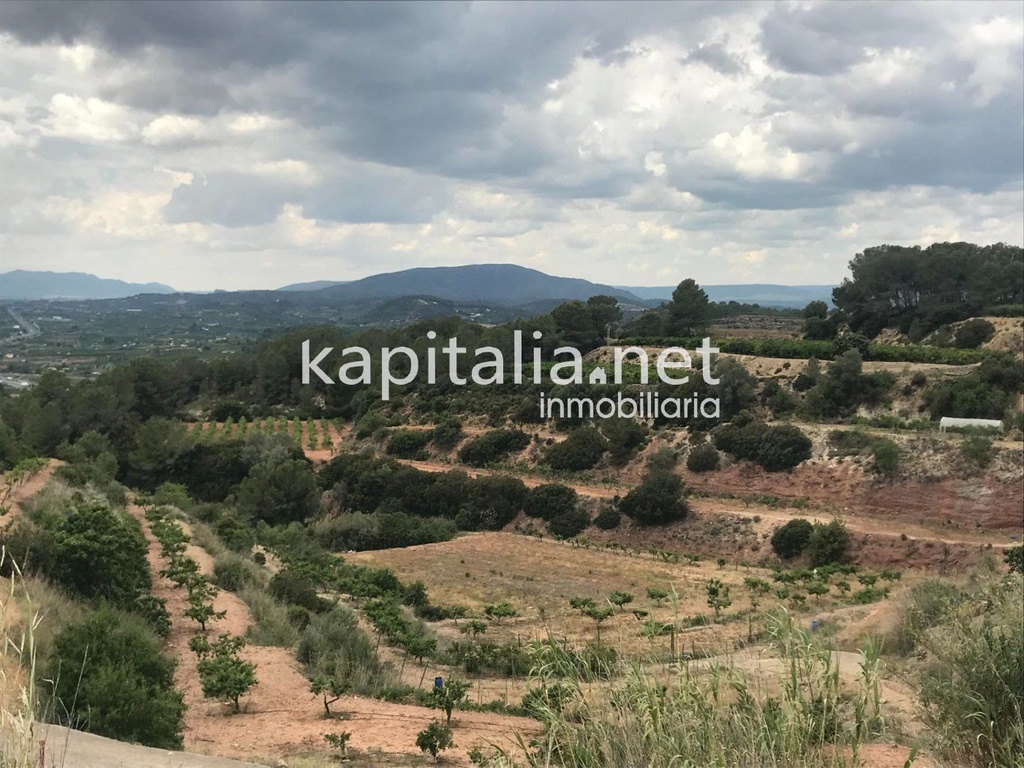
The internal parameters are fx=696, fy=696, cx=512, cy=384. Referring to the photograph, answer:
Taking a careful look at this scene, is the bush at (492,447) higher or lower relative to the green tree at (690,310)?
lower

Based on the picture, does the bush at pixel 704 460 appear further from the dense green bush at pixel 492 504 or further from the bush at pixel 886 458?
the dense green bush at pixel 492 504

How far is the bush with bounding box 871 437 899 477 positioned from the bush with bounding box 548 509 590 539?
37.6 ft

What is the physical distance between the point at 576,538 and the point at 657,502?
358 centimetres

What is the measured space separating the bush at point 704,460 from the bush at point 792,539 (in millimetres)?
7356

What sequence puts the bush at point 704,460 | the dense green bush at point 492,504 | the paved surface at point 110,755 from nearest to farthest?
the paved surface at point 110,755 → the dense green bush at point 492,504 → the bush at point 704,460

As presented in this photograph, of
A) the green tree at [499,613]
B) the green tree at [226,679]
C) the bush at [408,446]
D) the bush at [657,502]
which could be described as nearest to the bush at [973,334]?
the bush at [657,502]

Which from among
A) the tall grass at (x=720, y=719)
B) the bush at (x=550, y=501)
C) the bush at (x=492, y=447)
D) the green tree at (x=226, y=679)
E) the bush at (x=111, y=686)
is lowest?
A: the bush at (x=550, y=501)

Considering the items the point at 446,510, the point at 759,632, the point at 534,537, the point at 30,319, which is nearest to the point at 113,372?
the point at 446,510

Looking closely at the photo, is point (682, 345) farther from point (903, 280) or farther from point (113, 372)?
point (113, 372)

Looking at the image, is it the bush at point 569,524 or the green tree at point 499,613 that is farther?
the bush at point 569,524

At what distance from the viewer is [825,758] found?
3.17 meters

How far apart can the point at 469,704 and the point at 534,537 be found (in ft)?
66.0

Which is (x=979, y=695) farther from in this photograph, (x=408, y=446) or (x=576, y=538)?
(x=408, y=446)

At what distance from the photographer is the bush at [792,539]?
77.8 feet
